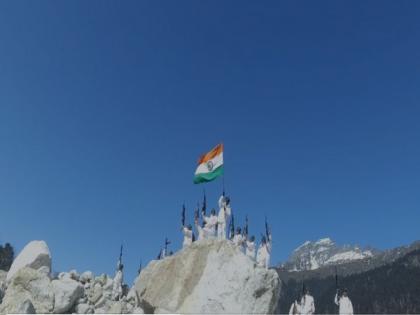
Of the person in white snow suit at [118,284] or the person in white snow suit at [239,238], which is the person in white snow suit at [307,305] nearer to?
the person in white snow suit at [239,238]

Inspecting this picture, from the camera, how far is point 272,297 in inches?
1109

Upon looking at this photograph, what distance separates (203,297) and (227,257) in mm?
2652

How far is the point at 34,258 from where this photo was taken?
5006 centimetres

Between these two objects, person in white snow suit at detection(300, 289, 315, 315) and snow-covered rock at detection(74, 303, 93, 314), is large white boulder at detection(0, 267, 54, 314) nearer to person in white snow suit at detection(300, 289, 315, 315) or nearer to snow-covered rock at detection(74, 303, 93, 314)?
snow-covered rock at detection(74, 303, 93, 314)

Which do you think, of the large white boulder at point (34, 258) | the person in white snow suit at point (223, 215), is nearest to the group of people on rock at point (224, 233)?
the person in white snow suit at point (223, 215)

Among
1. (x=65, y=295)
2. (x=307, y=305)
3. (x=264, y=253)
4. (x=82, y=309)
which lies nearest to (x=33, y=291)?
(x=65, y=295)

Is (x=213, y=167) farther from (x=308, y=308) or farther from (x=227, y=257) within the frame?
(x=308, y=308)

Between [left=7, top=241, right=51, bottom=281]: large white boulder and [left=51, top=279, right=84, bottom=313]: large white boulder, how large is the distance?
8.78m

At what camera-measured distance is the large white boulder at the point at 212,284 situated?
2725 cm

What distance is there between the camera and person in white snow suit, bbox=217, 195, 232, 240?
108 feet

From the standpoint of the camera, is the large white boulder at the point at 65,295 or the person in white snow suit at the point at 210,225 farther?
the large white boulder at the point at 65,295

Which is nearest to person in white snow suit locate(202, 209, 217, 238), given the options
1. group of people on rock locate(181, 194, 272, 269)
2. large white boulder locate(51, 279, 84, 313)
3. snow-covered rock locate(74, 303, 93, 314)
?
group of people on rock locate(181, 194, 272, 269)

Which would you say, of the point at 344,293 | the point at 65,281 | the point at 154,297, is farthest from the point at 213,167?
the point at 65,281

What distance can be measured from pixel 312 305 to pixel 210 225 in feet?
28.0
